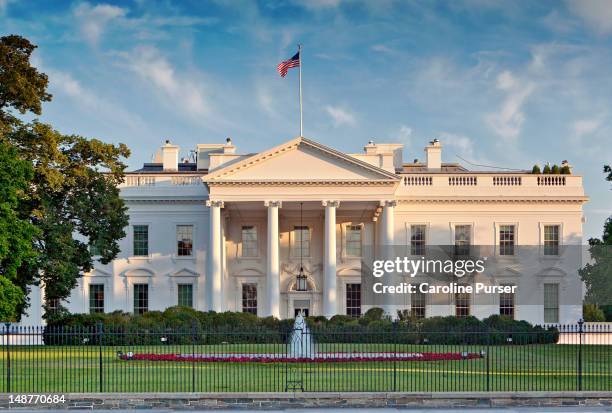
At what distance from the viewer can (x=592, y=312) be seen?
60344 millimetres

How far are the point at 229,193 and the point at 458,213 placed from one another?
1502 centimetres

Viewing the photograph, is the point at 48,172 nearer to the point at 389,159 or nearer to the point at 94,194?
the point at 94,194

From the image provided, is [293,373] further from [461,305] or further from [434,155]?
[434,155]

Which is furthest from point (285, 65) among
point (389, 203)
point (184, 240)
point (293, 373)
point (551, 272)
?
point (293, 373)

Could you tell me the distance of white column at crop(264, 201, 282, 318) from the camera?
51.1 meters

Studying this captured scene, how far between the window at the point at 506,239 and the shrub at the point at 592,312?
811cm

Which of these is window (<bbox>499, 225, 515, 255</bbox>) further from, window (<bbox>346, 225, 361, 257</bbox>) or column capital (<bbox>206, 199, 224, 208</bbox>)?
column capital (<bbox>206, 199, 224, 208</bbox>)

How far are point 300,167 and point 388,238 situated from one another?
658 cm

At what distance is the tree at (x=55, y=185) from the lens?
118ft

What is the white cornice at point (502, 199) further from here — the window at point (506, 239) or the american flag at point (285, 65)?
the american flag at point (285, 65)

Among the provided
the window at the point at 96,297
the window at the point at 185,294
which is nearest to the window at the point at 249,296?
the window at the point at 185,294

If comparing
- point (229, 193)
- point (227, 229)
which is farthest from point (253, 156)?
point (227, 229)

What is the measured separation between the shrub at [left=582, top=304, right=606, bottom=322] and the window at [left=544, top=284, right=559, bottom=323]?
4607 mm

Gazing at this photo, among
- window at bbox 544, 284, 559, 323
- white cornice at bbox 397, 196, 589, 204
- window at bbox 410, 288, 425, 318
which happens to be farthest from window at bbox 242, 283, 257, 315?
window at bbox 544, 284, 559, 323
